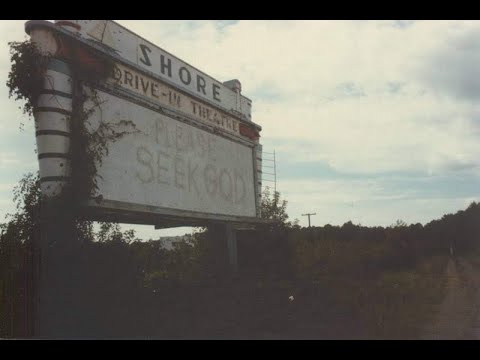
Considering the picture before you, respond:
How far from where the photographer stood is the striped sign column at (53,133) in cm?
897

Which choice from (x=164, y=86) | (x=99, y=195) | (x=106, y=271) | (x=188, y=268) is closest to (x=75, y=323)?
(x=106, y=271)

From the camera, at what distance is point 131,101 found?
11.1 meters

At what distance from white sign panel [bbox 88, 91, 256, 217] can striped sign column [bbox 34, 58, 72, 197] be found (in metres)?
0.80

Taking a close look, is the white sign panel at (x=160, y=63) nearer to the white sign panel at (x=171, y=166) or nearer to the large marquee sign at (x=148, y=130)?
the large marquee sign at (x=148, y=130)

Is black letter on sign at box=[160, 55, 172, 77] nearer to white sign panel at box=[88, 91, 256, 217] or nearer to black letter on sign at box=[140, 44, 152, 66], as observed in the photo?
black letter on sign at box=[140, 44, 152, 66]

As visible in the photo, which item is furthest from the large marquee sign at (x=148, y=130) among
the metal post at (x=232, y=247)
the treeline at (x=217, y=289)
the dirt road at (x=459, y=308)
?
the dirt road at (x=459, y=308)

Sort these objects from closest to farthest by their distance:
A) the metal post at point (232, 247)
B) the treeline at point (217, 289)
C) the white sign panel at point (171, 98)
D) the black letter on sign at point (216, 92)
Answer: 1. the treeline at point (217, 289)
2. the white sign panel at point (171, 98)
3. the black letter on sign at point (216, 92)
4. the metal post at point (232, 247)

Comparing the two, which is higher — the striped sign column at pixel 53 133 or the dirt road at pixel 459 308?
the striped sign column at pixel 53 133

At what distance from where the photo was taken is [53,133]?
9078mm

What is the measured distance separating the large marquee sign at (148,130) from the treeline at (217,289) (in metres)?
1.10

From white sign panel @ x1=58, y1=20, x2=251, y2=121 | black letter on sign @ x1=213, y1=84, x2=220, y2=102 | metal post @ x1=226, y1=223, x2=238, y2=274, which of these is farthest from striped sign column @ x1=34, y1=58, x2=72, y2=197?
metal post @ x1=226, y1=223, x2=238, y2=274

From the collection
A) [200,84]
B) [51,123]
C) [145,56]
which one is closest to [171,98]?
[145,56]

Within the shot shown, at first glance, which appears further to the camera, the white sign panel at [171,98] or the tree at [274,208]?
the tree at [274,208]
